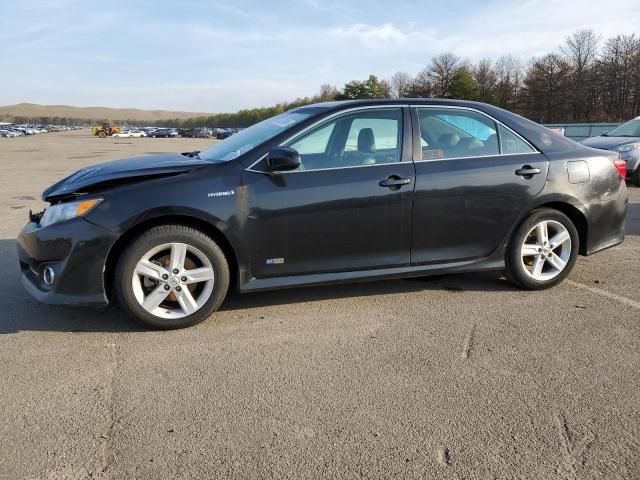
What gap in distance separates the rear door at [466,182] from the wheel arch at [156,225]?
1.45 metres

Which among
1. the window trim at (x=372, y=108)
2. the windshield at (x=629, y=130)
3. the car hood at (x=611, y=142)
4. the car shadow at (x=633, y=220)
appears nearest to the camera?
the window trim at (x=372, y=108)

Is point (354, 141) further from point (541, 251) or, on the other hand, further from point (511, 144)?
point (541, 251)

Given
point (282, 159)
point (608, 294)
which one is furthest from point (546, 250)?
point (282, 159)

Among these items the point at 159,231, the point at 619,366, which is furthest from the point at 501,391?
the point at 159,231

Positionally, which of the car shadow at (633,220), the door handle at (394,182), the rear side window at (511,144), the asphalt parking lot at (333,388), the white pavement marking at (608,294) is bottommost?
the asphalt parking lot at (333,388)

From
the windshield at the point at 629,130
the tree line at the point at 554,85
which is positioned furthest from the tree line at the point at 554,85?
the windshield at the point at 629,130

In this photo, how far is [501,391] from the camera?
2777mm

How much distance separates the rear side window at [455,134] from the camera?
4.10 metres

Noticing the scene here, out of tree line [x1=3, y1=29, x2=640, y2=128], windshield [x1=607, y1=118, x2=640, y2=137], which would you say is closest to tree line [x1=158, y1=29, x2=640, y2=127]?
tree line [x1=3, y1=29, x2=640, y2=128]

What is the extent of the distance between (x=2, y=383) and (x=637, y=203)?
9.74 meters

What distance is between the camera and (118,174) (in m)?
3.58

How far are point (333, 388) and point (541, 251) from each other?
2.52 metres

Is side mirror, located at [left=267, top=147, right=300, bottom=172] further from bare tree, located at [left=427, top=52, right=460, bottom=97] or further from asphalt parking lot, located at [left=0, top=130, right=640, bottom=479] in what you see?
bare tree, located at [left=427, top=52, right=460, bottom=97]

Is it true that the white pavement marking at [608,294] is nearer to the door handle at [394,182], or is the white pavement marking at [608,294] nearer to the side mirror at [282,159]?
the door handle at [394,182]
